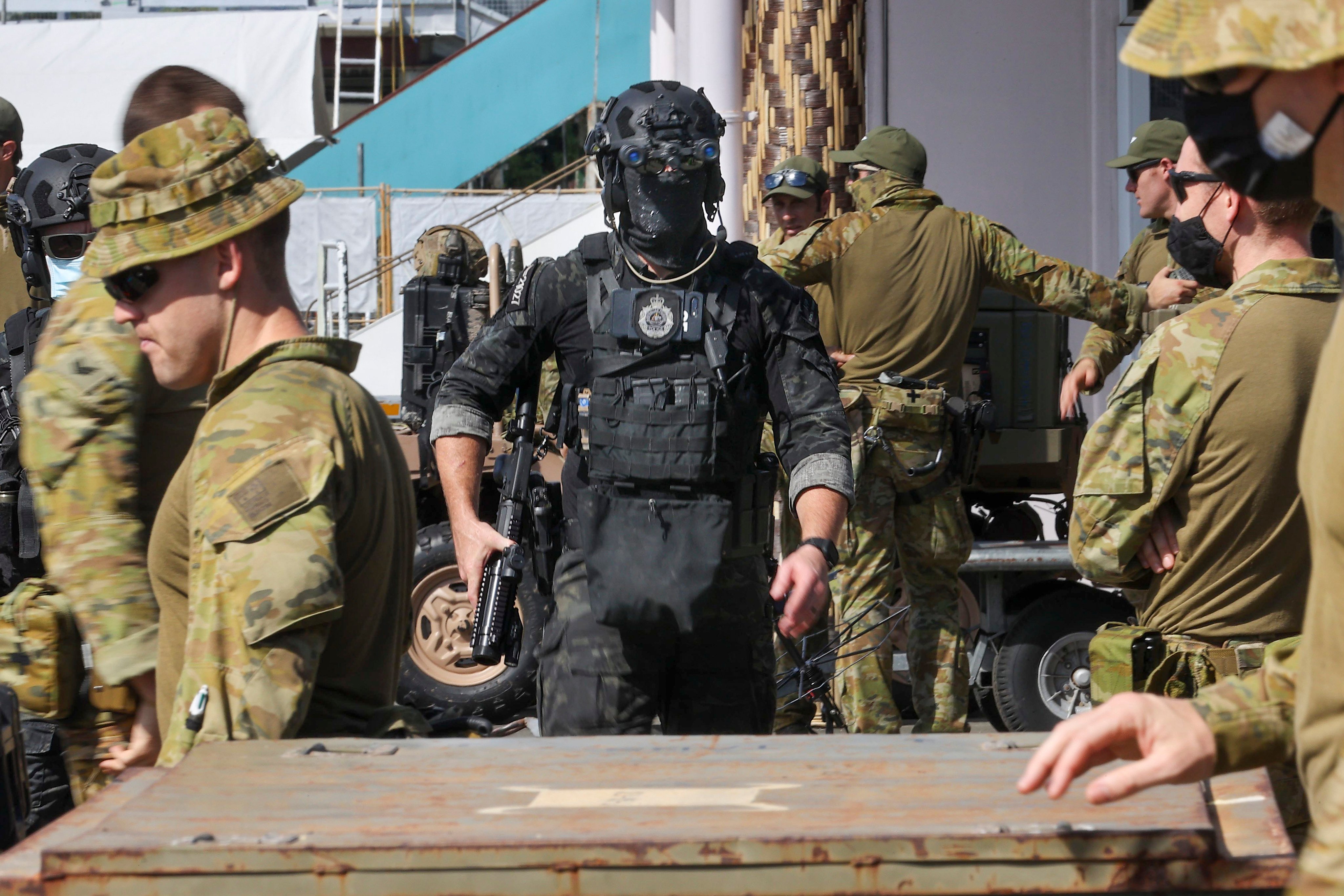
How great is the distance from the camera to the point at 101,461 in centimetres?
260

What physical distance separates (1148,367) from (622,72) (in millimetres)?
17526

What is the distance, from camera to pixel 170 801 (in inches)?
68.1

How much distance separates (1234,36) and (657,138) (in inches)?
90.0

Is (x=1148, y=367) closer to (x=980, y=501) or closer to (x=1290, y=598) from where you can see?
(x=1290, y=598)

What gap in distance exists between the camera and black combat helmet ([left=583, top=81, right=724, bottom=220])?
11.5 feet

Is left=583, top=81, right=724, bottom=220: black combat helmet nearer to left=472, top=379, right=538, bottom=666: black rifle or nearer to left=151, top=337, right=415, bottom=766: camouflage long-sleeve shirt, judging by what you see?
left=472, top=379, right=538, bottom=666: black rifle

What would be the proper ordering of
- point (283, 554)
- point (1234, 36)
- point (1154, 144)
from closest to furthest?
point (1234, 36) < point (283, 554) < point (1154, 144)

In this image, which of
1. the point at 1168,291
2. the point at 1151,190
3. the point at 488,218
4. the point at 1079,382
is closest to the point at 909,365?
the point at 1079,382

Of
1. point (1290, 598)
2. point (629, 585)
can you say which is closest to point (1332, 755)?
point (1290, 598)

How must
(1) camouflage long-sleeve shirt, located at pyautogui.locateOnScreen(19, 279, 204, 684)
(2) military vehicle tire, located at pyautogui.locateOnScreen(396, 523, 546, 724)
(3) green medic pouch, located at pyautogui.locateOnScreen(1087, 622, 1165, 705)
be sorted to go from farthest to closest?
(2) military vehicle tire, located at pyautogui.locateOnScreen(396, 523, 546, 724), (3) green medic pouch, located at pyautogui.locateOnScreen(1087, 622, 1165, 705), (1) camouflage long-sleeve shirt, located at pyautogui.locateOnScreen(19, 279, 204, 684)

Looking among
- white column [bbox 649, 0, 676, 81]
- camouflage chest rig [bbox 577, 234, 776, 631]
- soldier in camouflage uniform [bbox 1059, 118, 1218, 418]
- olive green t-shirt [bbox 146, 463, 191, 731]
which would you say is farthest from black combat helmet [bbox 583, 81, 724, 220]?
white column [bbox 649, 0, 676, 81]

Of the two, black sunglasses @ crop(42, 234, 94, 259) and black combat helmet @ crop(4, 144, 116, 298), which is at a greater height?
black combat helmet @ crop(4, 144, 116, 298)

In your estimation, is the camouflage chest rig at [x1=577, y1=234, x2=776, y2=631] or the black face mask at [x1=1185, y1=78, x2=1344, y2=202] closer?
the black face mask at [x1=1185, y1=78, x2=1344, y2=202]

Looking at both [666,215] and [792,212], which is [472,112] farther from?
[666,215]
